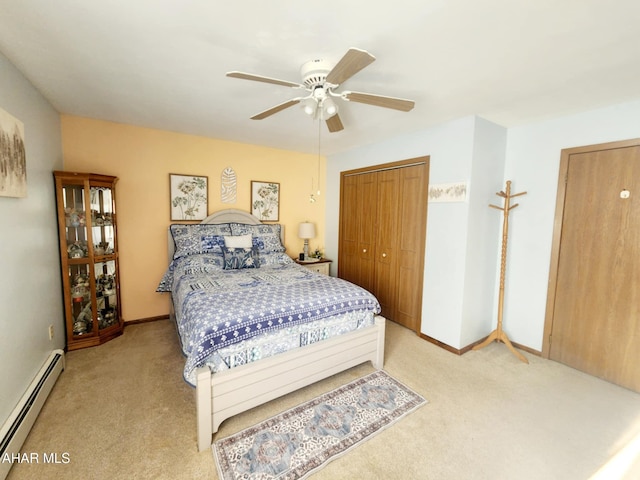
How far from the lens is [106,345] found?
2904 millimetres

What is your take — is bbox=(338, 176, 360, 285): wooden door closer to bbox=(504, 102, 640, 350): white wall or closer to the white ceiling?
the white ceiling

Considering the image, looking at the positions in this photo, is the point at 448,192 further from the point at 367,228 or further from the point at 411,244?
the point at 367,228

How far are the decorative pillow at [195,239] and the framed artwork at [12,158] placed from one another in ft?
4.90

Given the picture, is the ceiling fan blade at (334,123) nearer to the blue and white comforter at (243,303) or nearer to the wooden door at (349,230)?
the blue and white comforter at (243,303)

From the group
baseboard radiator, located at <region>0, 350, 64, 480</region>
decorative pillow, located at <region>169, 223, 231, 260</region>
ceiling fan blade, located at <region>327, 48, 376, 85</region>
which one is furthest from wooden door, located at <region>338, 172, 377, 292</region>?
baseboard radiator, located at <region>0, 350, 64, 480</region>

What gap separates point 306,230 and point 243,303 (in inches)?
93.5

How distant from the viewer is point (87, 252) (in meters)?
2.81

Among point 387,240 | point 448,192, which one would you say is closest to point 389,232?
point 387,240

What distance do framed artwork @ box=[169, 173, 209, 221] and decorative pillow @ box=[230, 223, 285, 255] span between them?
491 millimetres

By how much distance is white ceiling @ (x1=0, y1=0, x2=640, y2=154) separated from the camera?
1.35 metres

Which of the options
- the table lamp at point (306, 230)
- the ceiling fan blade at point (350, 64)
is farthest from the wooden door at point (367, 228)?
the ceiling fan blade at point (350, 64)

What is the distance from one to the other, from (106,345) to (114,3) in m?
3.05

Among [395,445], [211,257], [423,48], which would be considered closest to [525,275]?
[395,445]

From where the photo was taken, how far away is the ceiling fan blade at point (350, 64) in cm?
125
